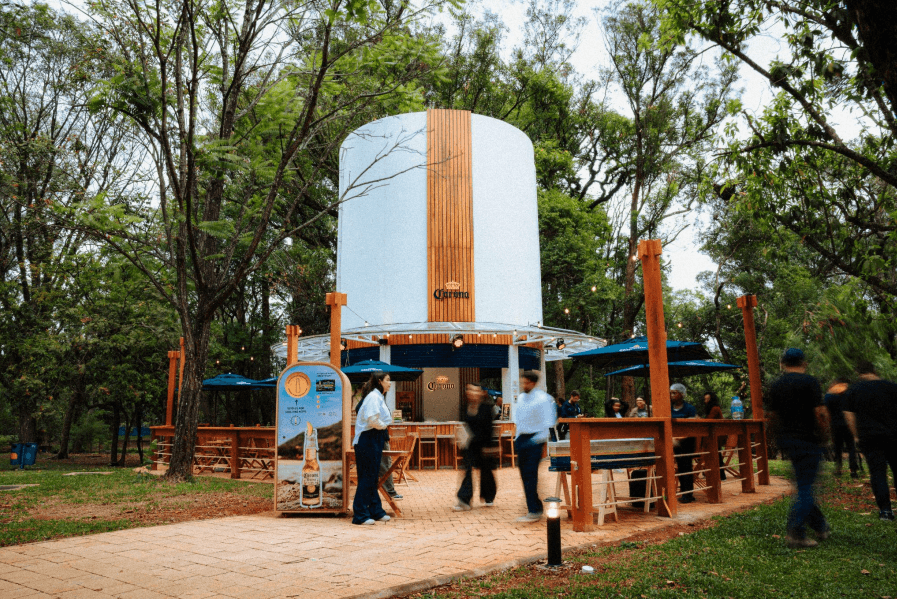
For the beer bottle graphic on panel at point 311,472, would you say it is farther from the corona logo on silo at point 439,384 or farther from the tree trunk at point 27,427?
the tree trunk at point 27,427

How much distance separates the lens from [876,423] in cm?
606

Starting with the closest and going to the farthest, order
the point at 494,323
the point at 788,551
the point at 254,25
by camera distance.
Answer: the point at 788,551 → the point at 254,25 → the point at 494,323

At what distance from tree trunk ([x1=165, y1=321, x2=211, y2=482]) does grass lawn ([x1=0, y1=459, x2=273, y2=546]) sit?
1.04 feet

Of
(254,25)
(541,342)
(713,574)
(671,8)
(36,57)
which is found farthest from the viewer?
(36,57)

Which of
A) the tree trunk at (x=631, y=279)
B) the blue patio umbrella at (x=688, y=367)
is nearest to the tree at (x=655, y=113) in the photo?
the tree trunk at (x=631, y=279)

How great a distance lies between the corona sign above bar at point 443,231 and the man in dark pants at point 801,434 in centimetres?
1230

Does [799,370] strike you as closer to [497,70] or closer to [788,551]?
[788,551]

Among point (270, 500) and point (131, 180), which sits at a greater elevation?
point (131, 180)

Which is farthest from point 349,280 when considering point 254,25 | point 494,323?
point 254,25

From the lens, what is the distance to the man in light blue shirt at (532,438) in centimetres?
695

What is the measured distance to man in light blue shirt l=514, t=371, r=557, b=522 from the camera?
274 inches

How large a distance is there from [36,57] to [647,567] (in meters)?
23.8

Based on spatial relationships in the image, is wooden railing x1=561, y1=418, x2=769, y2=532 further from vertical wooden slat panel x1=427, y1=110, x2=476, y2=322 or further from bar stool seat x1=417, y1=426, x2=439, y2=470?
vertical wooden slat panel x1=427, y1=110, x2=476, y2=322

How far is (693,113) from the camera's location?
2544 cm
